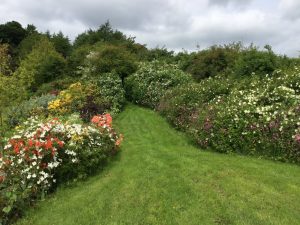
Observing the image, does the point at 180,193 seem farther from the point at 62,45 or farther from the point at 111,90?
the point at 62,45

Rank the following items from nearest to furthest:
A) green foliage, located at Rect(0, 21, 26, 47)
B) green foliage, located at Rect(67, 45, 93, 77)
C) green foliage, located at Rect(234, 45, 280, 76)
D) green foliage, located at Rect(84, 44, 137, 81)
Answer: green foliage, located at Rect(234, 45, 280, 76), green foliage, located at Rect(84, 44, 137, 81), green foliage, located at Rect(67, 45, 93, 77), green foliage, located at Rect(0, 21, 26, 47)

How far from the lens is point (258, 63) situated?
567 inches

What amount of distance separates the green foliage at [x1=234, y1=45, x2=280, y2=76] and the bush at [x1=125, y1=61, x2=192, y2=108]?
11.9 ft

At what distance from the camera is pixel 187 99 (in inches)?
563

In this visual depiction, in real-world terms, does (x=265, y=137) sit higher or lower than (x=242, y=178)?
higher

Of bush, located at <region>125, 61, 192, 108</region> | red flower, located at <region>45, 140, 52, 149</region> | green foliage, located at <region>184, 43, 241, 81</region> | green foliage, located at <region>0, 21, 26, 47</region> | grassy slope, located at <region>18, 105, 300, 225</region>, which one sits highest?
green foliage, located at <region>0, 21, 26, 47</region>

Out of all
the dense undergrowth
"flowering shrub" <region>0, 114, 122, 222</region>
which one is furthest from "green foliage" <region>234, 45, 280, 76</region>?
"flowering shrub" <region>0, 114, 122, 222</region>

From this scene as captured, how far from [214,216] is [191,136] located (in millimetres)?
5574

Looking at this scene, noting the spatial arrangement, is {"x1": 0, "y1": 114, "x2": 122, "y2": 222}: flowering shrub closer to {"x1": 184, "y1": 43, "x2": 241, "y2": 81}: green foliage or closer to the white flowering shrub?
the white flowering shrub

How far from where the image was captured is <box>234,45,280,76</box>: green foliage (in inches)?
564

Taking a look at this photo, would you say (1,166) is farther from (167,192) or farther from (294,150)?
(294,150)

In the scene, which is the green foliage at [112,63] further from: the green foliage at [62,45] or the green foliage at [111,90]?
the green foliage at [62,45]

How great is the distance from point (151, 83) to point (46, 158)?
1110 centimetres

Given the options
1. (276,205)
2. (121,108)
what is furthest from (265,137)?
(121,108)
